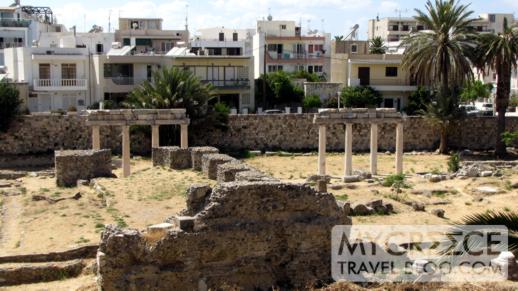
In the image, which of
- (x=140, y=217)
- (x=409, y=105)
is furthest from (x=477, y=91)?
(x=140, y=217)

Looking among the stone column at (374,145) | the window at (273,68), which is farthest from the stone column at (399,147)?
the window at (273,68)

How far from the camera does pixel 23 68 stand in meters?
59.7

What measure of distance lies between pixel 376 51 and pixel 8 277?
69.0 meters

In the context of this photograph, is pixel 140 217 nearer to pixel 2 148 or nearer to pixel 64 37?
pixel 2 148

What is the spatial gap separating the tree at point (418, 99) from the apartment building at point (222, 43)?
18.3 metres

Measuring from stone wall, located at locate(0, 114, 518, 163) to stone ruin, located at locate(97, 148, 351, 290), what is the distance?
31570 mm

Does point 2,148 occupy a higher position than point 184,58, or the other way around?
point 184,58

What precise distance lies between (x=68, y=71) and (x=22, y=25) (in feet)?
95.8

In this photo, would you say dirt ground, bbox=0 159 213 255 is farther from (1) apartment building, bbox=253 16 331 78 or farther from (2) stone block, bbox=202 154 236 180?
(1) apartment building, bbox=253 16 331 78

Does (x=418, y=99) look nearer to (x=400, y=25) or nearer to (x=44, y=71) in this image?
(x=44, y=71)

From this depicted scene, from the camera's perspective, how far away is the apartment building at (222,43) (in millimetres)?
75356

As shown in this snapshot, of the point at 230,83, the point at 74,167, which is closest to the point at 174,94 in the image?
the point at 74,167

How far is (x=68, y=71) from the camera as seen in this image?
197 ft

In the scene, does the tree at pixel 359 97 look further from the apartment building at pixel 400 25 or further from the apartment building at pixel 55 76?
the apartment building at pixel 400 25
